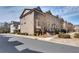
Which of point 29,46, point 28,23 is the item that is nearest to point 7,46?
point 29,46

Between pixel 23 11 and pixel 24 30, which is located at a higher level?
pixel 23 11

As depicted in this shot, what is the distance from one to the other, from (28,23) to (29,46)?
31cm

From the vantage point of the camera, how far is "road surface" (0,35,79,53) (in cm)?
253

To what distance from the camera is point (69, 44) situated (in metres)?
2.55

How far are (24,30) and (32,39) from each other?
0.53ft

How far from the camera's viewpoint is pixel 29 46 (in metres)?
2.54

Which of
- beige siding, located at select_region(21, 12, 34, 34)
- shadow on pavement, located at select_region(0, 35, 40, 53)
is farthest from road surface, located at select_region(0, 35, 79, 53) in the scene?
beige siding, located at select_region(21, 12, 34, 34)

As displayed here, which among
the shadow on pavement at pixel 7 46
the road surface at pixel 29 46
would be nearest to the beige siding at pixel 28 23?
the road surface at pixel 29 46

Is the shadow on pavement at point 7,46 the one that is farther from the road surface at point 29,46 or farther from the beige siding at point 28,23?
the beige siding at point 28,23

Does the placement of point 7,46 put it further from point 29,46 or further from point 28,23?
point 28,23
